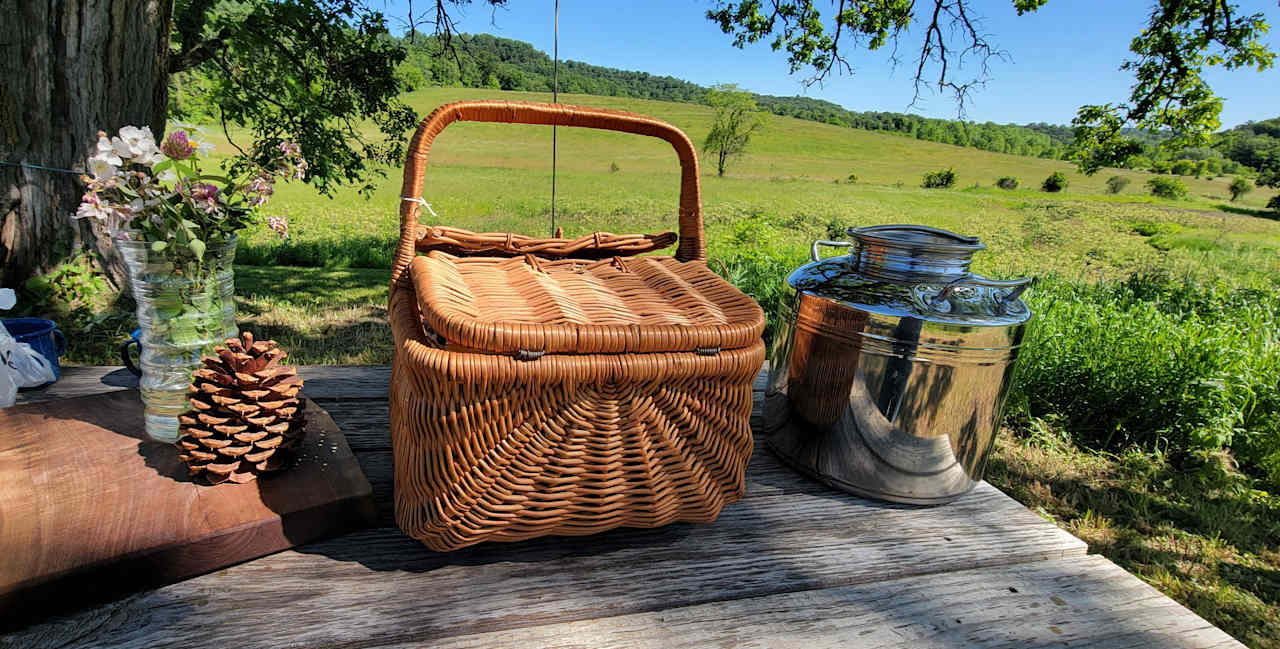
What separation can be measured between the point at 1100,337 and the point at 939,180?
24.9 m

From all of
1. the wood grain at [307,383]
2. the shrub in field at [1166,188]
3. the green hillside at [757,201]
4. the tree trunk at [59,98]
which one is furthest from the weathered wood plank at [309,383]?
→ the shrub in field at [1166,188]

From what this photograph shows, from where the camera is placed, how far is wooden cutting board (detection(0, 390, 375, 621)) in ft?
2.70

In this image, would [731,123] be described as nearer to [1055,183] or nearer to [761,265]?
[1055,183]

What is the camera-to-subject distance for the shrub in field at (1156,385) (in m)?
3.05

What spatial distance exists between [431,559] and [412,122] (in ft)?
19.3

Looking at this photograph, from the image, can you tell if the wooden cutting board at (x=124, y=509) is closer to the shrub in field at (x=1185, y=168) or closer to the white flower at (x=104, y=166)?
the white flower at (x=104, y=166)

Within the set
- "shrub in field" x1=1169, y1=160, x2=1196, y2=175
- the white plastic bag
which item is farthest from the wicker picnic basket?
"shrub in field" x1=1169, y1=160, x2=1196, y2=175

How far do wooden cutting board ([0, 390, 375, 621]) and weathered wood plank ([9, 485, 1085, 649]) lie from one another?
1.4 inches

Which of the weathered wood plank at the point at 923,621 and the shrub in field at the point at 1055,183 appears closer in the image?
the weathered wood plank at the point at 923,621

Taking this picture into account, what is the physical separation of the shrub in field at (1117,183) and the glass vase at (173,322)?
1271 inches

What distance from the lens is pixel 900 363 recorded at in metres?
1.16

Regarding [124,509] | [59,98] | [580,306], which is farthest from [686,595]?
[59,98]

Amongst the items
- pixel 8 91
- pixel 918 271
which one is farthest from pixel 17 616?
pixel 8 91

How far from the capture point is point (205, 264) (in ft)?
3.75
